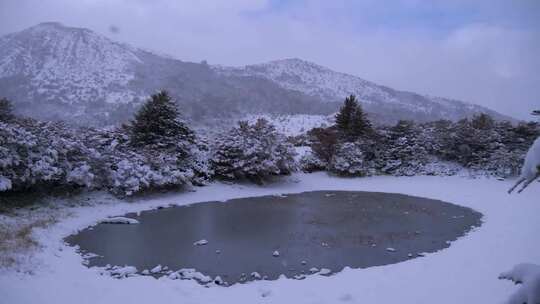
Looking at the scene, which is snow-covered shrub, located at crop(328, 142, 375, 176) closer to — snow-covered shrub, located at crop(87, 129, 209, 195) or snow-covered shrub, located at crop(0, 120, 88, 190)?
snow-covered shrub, located at crop(87, 129, 209, 195)

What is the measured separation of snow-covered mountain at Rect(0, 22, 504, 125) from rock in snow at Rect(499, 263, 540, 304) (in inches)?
1633

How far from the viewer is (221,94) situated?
71.6 metres

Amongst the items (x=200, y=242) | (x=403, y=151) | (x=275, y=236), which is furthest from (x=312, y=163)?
(x=200, y=242)

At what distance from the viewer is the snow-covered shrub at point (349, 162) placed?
20.4 metres

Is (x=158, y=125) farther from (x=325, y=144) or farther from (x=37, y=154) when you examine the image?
(x=325, y=144)

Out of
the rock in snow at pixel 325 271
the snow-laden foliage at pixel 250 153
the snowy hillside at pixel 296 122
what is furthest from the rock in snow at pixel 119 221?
the snowy hillside at pixel 296 122

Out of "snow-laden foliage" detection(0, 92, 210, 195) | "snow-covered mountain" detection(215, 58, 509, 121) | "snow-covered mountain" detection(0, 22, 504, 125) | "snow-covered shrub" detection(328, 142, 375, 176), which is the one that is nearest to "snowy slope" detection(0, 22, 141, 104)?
"snow-covered mountain" detection(0, 22, 504, 125)

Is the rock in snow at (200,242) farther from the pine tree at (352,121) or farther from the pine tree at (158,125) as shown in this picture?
the pine tree at (352,121)

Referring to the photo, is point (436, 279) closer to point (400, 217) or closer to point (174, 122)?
point (400, 217)

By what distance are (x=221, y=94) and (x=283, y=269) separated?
6717 centimetres

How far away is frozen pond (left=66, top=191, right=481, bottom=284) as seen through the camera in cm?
720

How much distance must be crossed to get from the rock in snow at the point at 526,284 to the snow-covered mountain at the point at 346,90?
2542 inches

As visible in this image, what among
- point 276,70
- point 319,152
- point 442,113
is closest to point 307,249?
point 319,152

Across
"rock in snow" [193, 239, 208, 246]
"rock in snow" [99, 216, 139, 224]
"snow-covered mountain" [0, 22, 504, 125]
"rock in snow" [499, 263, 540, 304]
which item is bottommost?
"rock in snow" [99, 216, 139, 224]
